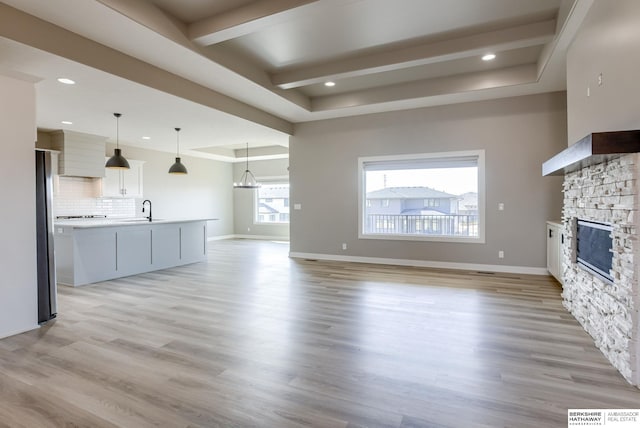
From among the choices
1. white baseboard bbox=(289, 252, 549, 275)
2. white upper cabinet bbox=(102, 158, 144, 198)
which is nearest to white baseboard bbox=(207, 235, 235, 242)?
white upper cabinet bbox=(102, 158, 144, 198)

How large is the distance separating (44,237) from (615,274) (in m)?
5.05

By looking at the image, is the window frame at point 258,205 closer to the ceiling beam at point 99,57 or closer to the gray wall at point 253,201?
the gray wall at point 253,201

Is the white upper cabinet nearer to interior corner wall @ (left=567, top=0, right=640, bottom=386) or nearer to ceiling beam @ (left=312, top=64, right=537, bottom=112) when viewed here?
ceiling beam @ (left=312, top=64, right=537, bottom=112)

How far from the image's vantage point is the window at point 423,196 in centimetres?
605

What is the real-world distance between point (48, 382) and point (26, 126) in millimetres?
2346

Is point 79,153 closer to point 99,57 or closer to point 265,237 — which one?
point 99,57

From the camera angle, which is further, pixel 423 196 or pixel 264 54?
pixel 423 196

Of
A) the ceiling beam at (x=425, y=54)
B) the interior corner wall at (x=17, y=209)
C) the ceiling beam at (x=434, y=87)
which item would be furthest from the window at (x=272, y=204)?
the interior corner wall at (x=17, y=209)

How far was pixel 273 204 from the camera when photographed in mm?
11523

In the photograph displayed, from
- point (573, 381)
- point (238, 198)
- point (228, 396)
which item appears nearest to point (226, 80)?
point (228, 396)

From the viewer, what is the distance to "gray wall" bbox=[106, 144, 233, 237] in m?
9.15

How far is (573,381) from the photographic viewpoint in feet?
7.32

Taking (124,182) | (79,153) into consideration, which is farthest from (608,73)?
(124,182)

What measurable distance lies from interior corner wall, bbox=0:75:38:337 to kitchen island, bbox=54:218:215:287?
73.3 inches
